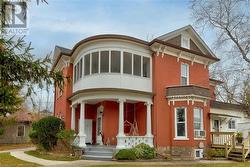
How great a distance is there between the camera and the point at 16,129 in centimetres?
4116

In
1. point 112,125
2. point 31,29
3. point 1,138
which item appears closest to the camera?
point 31,29

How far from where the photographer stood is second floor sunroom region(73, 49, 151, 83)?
2148 cm

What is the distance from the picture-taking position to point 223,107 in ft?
88.6

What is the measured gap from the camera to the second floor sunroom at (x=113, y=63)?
21484 mm

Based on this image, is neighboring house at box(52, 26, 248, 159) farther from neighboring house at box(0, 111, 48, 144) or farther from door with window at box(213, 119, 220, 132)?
neighboring house at box(0, 111, 48, 144)

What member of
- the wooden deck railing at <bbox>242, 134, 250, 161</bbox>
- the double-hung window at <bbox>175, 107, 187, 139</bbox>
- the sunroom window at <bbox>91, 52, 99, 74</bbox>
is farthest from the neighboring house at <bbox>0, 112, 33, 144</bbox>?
the wooden deck railing at <bbox>242, 134, 250, 161</bbox>

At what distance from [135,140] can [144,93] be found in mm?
3249

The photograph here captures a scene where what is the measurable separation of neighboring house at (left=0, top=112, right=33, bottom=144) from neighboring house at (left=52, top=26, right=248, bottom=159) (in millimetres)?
18304

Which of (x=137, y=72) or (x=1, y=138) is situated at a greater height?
(x=137, y=72)

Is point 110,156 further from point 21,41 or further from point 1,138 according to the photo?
point 1,138

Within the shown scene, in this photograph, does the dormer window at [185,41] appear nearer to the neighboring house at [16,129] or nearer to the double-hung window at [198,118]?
the double-hung window at [198,118]

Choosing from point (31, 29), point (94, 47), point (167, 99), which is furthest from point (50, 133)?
A: point (31, 29)

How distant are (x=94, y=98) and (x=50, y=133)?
4.80 meters

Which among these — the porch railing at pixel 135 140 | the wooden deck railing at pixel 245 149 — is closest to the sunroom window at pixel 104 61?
the porch railing at pixel 135 140
